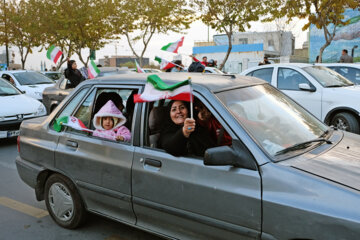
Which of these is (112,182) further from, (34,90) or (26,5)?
(26,5)

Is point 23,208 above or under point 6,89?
under

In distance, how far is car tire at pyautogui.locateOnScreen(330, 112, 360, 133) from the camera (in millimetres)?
7223

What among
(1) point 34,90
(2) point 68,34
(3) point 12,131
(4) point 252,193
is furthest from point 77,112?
(2) point 68,34

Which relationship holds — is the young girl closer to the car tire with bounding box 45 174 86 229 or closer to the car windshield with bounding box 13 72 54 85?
the car tire with bounding box 45 174 86 229

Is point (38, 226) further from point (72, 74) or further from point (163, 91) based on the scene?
point (72, 74)

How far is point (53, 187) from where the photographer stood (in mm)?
3883

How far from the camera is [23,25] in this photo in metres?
28.4

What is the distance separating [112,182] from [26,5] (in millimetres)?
29011

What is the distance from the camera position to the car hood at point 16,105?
26.1ft

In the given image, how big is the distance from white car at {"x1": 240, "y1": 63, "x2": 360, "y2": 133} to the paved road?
5107 mm

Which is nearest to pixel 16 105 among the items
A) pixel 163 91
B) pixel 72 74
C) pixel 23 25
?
pixel 72 74

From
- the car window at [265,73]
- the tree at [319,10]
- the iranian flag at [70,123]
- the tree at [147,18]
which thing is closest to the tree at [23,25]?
the tree at [147,18]

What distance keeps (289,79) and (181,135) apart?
19.0 feet

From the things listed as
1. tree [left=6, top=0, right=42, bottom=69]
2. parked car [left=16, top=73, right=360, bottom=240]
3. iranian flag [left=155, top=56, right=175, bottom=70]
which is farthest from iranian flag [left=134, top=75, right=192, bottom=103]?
tree [left=6, top=0, right=42, bottom=69]
